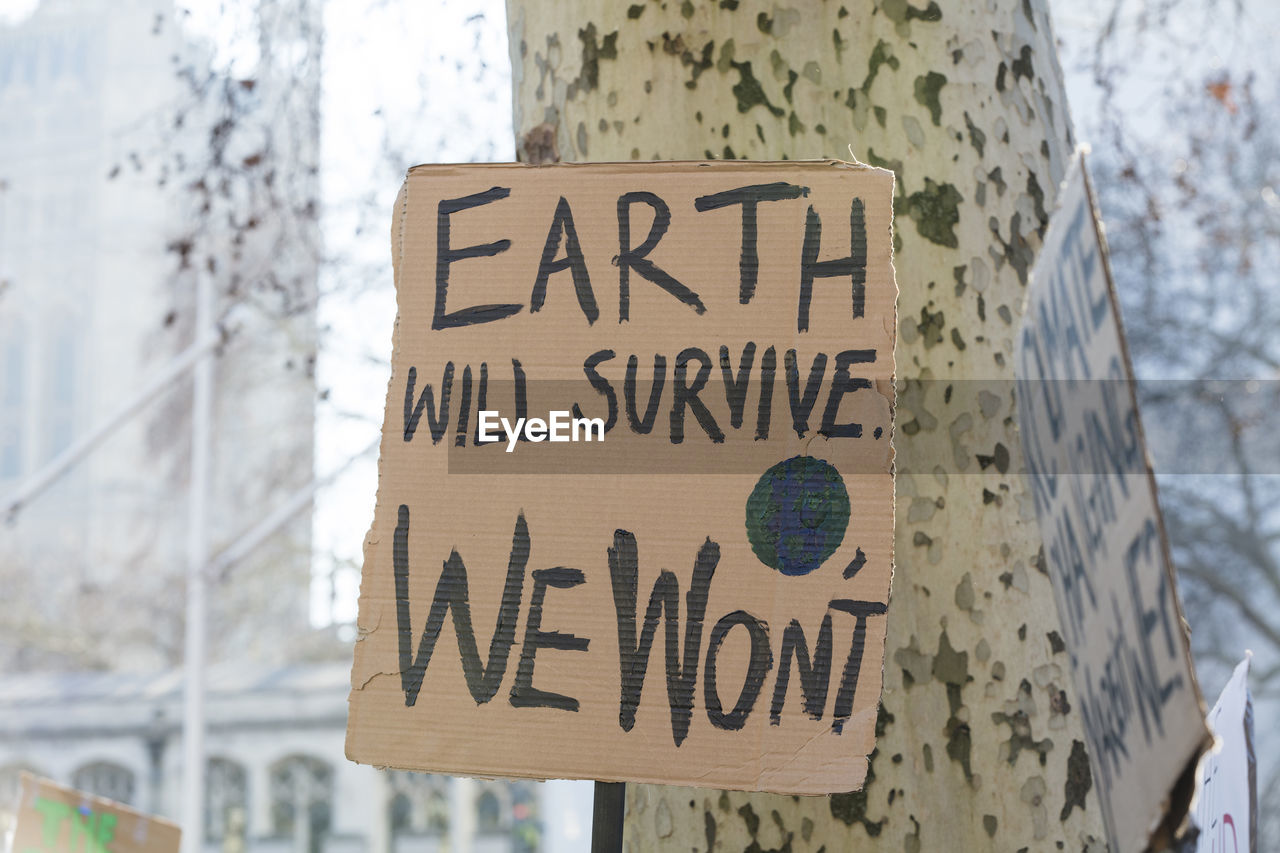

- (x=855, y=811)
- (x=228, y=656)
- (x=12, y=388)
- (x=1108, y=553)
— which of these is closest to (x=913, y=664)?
(x=855, y=811)

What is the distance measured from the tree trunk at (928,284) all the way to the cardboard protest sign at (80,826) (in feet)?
3.65

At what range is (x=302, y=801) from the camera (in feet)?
50.8

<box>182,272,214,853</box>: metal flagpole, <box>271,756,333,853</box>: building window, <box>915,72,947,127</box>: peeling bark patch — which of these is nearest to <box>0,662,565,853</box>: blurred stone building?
<box>271,756,333,853</box>: building window

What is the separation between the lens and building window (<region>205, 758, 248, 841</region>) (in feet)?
50.4

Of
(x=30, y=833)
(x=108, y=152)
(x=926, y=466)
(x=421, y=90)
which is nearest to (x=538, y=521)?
(x=926, y=466)

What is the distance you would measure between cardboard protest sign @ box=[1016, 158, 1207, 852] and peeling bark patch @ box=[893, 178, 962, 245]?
566 mm

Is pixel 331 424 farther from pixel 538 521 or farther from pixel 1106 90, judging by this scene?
pixel 538 521

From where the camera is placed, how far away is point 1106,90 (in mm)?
4816

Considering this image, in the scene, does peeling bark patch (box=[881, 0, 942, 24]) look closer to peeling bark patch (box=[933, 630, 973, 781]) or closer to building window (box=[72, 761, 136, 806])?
peeling bark patch (box=[933, 630, 973, 781])

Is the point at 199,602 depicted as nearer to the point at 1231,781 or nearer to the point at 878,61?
the point at 878,61

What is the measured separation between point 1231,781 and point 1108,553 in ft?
2.95

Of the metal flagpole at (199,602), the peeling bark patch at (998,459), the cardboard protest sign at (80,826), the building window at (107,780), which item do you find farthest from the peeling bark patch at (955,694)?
the building window at (107,780)

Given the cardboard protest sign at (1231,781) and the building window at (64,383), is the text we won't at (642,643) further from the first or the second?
the building window at (64,383)

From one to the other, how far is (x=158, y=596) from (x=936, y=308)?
15.6 metres
